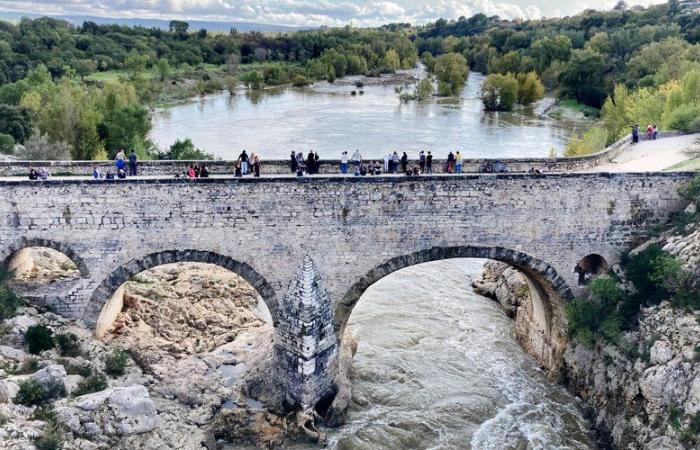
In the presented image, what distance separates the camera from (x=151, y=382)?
47.3 ft

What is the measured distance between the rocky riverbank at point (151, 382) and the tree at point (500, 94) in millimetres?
38038

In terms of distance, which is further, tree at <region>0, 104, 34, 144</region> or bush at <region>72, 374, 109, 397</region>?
tree at <region>0, 104, 34, 144</region>

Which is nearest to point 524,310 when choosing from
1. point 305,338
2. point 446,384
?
point 446,384

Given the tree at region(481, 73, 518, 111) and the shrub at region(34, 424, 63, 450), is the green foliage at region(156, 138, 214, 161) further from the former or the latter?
the tree at region(481, 73, 518, 111)

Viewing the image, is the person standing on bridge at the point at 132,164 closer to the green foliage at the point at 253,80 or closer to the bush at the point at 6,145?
the bush at the point at 6,145

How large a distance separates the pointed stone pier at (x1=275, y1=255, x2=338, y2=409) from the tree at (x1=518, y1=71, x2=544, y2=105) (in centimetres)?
4368

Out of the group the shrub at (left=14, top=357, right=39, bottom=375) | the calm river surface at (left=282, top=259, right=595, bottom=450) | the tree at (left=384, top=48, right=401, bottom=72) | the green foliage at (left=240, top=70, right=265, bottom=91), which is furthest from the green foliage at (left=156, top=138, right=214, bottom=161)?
the tree at (left=384, top=48, right=401, bottom=72)

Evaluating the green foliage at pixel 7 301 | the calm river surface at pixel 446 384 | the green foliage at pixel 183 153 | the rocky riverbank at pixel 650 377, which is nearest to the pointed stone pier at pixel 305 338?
the calm river surface at pixel 446 384

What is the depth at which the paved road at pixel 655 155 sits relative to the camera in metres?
18.1

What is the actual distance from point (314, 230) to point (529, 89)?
143 ft

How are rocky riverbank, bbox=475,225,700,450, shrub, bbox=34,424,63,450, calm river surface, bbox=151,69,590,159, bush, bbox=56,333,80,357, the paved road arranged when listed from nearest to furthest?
shrub, bbox=34,424,63,450 < rocky riverbank, bbox=475,225,700,450 < bush, bbox=56,333,80,357 < the paved road < calm river surface, bbox=151,69,590,159

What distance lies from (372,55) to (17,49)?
4359 cm

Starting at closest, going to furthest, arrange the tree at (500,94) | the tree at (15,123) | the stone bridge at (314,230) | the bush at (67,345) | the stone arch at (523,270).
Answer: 1. the bush at (67,345)
2. the stone bridge at (314,230)
3. the stone arch at (523,270)
4. the tree at (15,123)
5. the tree at (500,94)

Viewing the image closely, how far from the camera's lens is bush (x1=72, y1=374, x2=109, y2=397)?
12492mm
